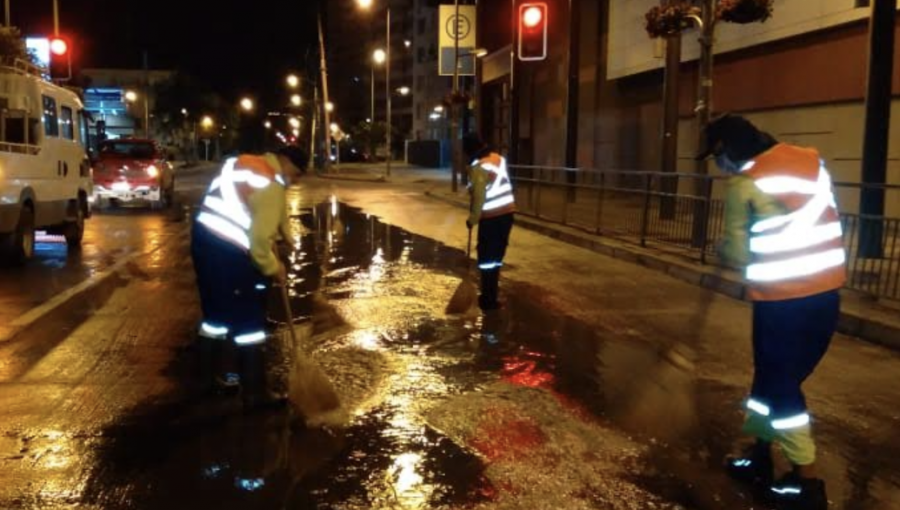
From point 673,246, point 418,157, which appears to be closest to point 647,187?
point 673,246

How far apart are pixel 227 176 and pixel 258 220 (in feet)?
1.43

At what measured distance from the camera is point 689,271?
11891 mm

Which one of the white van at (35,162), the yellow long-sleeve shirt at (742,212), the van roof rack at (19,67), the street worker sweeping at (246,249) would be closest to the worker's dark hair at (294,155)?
the street worker sweeping at (246,249)

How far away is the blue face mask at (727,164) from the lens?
451 cm

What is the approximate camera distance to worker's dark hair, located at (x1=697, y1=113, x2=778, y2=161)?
14.6ft

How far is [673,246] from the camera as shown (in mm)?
13430

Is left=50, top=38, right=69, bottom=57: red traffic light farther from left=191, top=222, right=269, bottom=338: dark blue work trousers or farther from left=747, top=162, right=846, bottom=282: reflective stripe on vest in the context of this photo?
left=747, top=162, right=846, bottom=282: reflective stripe on vest

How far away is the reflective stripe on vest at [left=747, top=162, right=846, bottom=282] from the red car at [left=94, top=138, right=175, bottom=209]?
2023 cm

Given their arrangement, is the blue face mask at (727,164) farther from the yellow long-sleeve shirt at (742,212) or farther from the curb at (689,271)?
the curb at (689,271)

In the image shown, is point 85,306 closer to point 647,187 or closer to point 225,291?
point 225,291

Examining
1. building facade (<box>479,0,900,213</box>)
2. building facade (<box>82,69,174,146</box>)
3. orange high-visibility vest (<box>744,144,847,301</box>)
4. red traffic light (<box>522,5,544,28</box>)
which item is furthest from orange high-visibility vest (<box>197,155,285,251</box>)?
building facade (<box>82,69,174,146</box>)

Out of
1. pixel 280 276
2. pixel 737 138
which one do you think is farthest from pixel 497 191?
pixel 737 138

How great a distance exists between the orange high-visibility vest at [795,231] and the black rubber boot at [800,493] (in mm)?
884

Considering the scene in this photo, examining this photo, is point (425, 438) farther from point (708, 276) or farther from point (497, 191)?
point (708, 276)
